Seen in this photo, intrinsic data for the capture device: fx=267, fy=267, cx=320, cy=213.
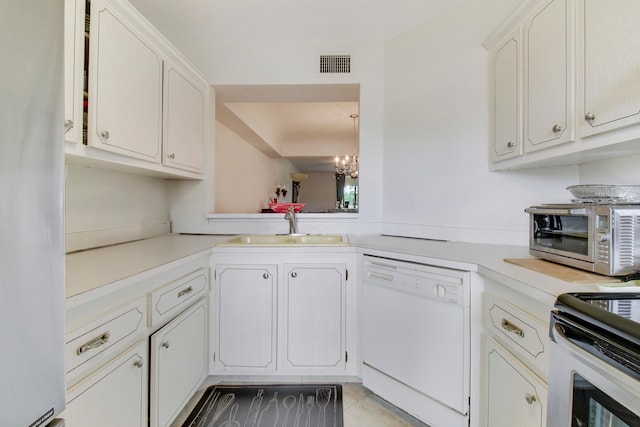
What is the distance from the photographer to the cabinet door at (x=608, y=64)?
89 cm

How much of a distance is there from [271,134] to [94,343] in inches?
152

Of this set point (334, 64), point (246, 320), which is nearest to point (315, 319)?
point (246, 320)

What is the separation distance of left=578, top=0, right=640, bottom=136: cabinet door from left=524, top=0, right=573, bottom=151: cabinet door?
6 centimetres

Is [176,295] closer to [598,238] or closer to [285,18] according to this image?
[598,238]

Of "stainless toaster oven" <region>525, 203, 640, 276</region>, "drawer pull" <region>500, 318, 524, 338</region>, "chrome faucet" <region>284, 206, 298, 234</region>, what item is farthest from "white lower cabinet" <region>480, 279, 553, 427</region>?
"chrome faucet" <region>284, 206, 298, 234</region>

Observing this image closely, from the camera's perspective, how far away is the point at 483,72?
1.68 m

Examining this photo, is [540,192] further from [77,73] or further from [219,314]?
[77,73]

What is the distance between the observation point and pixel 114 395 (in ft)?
2.97

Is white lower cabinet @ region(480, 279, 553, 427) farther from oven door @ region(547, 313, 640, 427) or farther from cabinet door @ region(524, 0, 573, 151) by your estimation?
cabinet door @ region(524, 0, 573, 151)

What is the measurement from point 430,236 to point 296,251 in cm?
95

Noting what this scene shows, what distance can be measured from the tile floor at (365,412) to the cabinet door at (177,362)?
15 centimetres

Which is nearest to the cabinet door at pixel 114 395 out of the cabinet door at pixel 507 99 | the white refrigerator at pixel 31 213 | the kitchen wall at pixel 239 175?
the white refrigerator at pixel 31 213

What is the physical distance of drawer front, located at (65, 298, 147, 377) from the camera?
0.75 meters

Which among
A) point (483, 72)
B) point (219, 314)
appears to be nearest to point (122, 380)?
point (219, 314)
